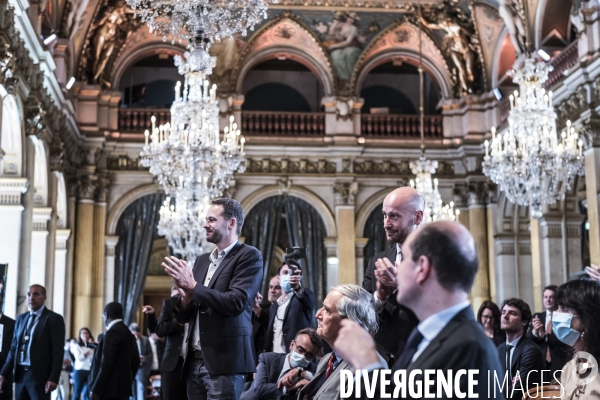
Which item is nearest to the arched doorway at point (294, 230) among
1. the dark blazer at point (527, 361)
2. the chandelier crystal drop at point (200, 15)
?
the chandelier crystal drop at point (200, 15)

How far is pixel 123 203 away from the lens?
16.1 metres

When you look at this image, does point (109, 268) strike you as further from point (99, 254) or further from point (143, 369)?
point (143, 369)

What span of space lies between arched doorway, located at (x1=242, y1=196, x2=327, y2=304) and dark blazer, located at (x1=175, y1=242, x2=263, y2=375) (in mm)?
11955

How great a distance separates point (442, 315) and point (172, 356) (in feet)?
9.37

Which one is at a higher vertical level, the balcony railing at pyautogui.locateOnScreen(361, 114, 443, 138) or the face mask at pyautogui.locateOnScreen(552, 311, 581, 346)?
the balcony railing at pyautogui.locateOnScreen(361, 114, 443, 138)

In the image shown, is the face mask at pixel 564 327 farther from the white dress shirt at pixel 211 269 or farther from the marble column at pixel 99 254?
the marble column at pixel 99 254

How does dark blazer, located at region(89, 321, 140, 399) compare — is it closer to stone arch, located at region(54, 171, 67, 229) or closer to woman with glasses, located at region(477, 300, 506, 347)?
woman with glasses, located at region(477, 300, 506, 347)

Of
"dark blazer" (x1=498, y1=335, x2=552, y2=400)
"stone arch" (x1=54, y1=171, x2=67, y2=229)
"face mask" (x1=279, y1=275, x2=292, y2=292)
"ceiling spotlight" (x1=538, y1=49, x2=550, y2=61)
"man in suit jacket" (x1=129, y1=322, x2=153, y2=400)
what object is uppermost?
"ceiling spotlight" (x1=538, y1=49, x2=550, y2=61)

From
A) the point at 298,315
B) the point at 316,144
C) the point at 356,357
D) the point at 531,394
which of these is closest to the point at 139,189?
the point at 316,144

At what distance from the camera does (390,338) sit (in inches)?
149

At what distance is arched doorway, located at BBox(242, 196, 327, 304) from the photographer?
1652 centimetres

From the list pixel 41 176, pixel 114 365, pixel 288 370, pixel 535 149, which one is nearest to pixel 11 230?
pixel 41 176

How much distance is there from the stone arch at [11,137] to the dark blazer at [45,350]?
353 centimetres

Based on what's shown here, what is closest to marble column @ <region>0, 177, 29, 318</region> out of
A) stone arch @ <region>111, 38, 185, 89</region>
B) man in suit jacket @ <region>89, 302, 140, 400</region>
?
man in suit jacket @ <region>89, 302, 140, 400</region>
